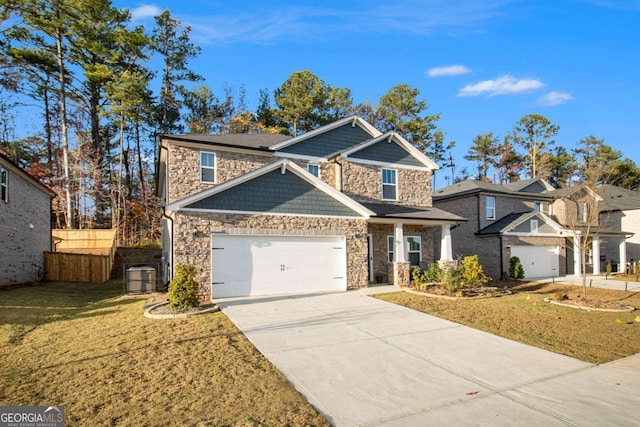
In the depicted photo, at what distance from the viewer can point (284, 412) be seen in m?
4.40

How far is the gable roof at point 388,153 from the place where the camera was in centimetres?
1749

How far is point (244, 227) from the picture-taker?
1277 centimetres

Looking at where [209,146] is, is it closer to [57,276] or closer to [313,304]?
[313,304]

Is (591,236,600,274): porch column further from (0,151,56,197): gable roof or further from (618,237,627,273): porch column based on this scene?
(0,151,56,197): gable roof

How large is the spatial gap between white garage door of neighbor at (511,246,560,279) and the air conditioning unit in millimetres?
18888

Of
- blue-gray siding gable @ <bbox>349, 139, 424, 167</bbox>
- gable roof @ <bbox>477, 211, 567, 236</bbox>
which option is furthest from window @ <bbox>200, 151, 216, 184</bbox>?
gable roof @ <bbox>477, 211, 567, 236</bbox>

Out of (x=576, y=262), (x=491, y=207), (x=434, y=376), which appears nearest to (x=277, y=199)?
(x=434, y=376)

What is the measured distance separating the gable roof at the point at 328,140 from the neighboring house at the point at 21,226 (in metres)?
11.3

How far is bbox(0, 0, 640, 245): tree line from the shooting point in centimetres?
2545

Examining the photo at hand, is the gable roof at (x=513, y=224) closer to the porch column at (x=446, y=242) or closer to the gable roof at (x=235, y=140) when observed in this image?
the porch column at (x=446, y=242)

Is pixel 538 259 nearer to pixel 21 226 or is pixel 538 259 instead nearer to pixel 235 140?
pixel 235 140

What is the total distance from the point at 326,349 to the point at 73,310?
8328 millimetres

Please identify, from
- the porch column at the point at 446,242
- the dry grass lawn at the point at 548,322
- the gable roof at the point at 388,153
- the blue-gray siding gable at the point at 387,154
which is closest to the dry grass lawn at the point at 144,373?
the dry grass lawn at the point at 548,322

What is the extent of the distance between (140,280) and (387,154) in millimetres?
12292
